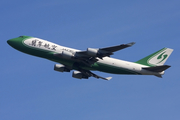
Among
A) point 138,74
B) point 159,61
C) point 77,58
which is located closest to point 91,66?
point 77,58

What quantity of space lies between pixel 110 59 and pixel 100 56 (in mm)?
4028

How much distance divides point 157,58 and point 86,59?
1407 centimetres

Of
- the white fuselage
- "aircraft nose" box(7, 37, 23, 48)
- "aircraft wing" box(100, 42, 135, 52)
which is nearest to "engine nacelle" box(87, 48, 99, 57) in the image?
"aircraft wing" box(100, 42, 135, 52)

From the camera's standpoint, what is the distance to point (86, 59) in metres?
59.5

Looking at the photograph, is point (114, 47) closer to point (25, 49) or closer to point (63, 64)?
point (63, 64)

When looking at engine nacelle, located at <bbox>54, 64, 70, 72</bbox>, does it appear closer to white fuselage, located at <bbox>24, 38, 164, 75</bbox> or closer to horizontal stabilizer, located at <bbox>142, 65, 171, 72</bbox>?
white fuselage, located at <bbox>24, 38, 164, 75</bbox>

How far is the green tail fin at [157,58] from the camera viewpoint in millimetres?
64875

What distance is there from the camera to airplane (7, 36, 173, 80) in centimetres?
5816

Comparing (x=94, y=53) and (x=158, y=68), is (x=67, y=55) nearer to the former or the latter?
(x=94, y=53)

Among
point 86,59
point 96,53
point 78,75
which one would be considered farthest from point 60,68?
point 96,53

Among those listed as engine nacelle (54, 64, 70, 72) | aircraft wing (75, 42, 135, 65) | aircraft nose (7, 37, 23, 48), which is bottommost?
aircraft wing (75, 42, 135, 65)

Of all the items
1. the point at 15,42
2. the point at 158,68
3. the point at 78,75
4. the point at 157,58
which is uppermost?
the point at 15,42

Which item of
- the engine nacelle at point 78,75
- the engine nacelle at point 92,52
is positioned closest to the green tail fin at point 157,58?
the engine nacelle at point 78,75

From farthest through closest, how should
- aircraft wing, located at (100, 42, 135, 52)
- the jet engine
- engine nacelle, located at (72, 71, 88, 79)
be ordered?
engine nacelle, located at (72, 71, 88, 79), the jet engine, aircraft wing, located at (100, 42, 135, 52)
